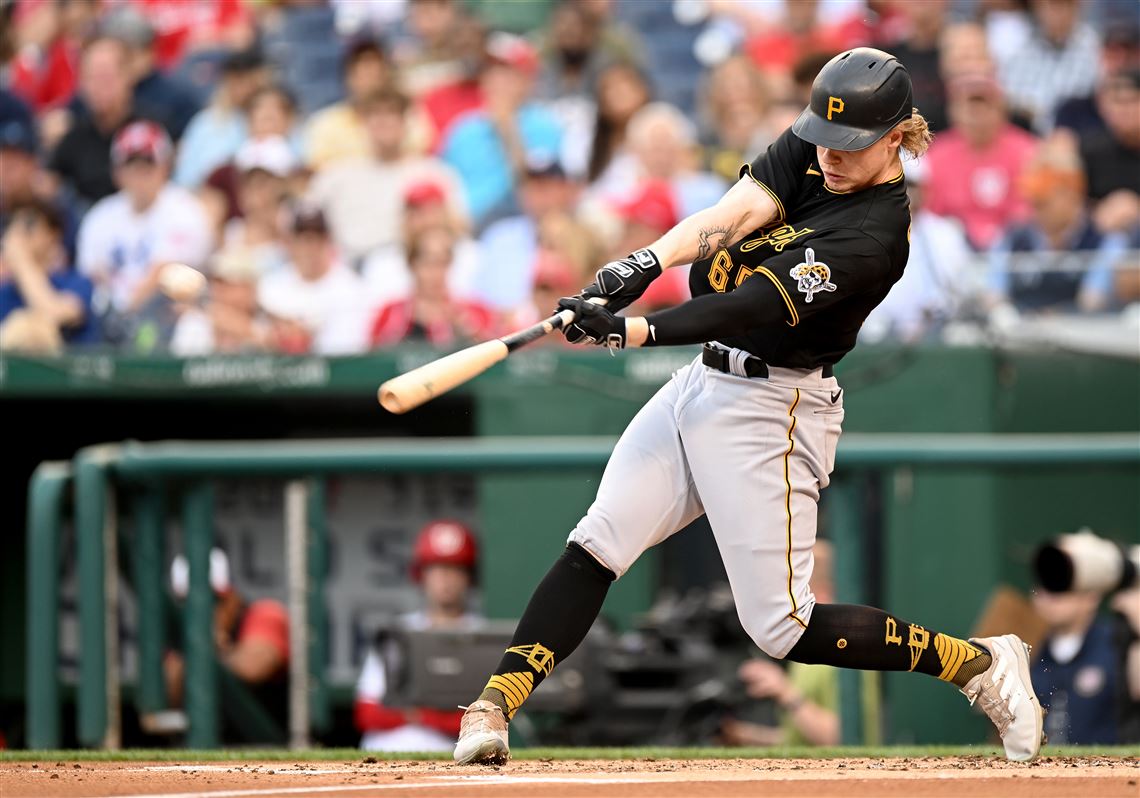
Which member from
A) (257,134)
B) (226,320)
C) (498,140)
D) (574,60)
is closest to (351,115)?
(257,134)

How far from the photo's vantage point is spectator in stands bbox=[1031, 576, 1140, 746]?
5.95 metres

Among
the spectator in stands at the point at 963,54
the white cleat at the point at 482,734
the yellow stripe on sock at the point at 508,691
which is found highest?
the spectator in stands at the point at 963,54

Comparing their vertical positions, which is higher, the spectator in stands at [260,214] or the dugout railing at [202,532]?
the spectator in stands at [260,214]

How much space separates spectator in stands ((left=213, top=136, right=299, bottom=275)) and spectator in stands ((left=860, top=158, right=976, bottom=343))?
290 cm

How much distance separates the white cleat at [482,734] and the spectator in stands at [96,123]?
615 centimetres

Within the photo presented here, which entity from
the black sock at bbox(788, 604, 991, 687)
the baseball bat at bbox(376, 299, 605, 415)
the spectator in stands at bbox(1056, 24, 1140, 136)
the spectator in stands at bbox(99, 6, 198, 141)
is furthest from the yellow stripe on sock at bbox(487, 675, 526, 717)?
the spectator in stands at bbox(99, 6, 198, 141)

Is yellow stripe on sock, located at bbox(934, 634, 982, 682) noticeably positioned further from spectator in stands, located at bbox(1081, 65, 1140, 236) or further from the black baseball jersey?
spectator in stands, located at bbox(1081, 65, 1140, 236)

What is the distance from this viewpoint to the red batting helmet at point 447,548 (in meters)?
6.68


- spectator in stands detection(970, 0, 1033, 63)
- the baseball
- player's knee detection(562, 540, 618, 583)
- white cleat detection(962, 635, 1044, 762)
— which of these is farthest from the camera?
spectator in stands detection(970, 0, 1033, 63)

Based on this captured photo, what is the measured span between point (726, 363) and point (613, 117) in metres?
5.27

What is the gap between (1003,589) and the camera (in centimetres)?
656

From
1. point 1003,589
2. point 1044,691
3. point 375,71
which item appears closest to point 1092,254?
point 1003,589

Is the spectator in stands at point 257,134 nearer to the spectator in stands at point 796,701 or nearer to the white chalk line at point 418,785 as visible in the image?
the spectator in stands at point 796,701

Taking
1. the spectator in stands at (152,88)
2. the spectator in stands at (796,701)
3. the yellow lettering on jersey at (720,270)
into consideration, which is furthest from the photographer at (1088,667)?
the spectator in stands at (152,88)
